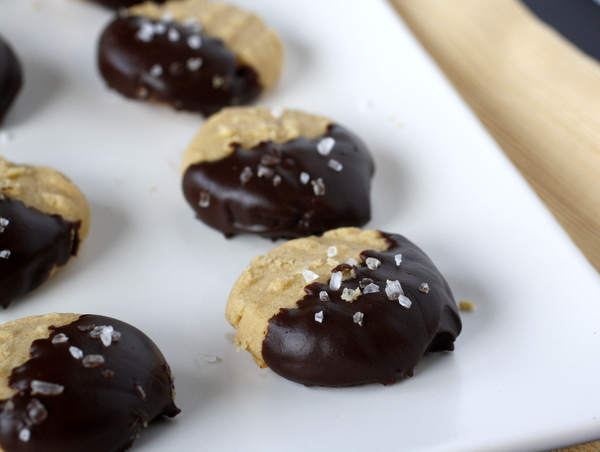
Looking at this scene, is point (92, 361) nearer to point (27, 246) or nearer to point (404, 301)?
point (27, 246)

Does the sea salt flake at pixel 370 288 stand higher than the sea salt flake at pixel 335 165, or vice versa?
the sea salt flake at pixel 370 288

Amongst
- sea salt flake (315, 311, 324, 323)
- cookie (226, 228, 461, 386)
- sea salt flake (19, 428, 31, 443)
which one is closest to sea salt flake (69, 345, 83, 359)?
sea salt flake (19, 428, 31, 443)

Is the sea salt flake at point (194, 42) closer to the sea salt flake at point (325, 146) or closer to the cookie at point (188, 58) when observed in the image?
the cookie at point (188, 58)

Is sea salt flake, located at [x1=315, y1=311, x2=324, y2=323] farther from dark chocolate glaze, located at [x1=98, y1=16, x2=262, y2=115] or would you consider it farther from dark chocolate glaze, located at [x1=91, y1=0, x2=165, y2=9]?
dark chocolate glaze, located at [x1=91, y1=0, x2=165, y2=9]

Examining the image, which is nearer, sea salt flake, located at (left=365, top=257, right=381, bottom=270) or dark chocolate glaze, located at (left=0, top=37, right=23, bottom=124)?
sea salt flake, located at (left=365, top=257, right=381, bottom=270)

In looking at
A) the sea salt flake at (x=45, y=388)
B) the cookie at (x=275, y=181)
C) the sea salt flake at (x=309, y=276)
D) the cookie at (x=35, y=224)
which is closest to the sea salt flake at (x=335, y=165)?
the cookie at (x=275, y=181)

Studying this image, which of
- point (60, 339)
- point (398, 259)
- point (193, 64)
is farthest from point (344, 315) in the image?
point (193, 64)
